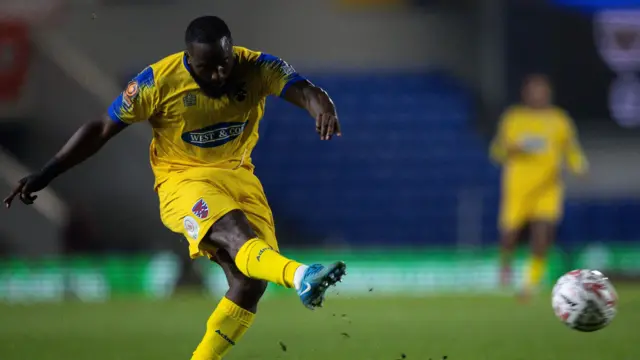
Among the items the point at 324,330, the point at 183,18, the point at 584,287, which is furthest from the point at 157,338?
the point at 183,18

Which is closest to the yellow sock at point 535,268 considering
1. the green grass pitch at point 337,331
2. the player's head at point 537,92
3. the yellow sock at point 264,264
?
the green grass pitch at point 337,331

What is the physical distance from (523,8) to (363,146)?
11.8 ft

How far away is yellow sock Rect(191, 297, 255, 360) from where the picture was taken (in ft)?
20.6

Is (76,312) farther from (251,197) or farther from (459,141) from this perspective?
(459,141)

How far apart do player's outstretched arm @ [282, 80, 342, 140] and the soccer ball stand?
1.84 meters

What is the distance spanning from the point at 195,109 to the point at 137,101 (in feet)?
1.01

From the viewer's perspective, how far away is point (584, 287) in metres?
6.72

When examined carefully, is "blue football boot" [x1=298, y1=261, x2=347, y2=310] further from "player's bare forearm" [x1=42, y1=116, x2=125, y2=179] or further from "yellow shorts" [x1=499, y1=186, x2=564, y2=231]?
"yellow shorts" [x1=499, y1=186, x2=564, y2=231]


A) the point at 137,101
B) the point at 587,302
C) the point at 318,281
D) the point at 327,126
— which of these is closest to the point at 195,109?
the point at 137,101

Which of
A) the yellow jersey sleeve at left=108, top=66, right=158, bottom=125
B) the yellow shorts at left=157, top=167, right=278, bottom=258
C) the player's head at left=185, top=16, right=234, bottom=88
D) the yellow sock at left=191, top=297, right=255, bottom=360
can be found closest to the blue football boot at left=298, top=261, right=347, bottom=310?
the yellow shorts at left=157, top=167, right=278, bottom=258

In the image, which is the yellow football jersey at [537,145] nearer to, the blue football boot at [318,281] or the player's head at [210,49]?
the player's head at [210,49]

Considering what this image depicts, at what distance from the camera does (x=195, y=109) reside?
244 inches

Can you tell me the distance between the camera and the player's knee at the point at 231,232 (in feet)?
19.4

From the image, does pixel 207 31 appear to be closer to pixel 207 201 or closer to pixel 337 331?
pixel 207 201
